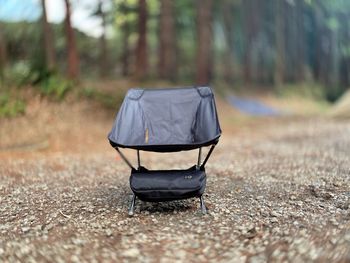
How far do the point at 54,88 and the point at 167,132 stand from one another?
7.47m

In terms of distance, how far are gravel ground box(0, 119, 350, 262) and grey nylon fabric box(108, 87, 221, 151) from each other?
2.67 ft

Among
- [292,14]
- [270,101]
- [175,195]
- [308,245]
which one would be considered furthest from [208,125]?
[292,14]

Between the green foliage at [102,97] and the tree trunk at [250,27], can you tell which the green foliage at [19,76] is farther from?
the tree trunk at [250,27]

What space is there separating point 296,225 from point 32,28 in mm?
14063

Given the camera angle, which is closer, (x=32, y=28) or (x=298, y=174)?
(x=298, y=174)

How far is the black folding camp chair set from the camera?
180 inches

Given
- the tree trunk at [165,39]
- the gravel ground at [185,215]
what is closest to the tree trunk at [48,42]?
the tree trunk at [165,39]

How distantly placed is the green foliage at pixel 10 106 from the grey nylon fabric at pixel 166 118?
5.80 m

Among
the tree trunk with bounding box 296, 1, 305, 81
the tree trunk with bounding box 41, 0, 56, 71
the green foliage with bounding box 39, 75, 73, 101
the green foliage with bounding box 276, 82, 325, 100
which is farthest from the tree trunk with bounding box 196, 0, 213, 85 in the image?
the tree trunk with bounding box 296, 1, 305, 81

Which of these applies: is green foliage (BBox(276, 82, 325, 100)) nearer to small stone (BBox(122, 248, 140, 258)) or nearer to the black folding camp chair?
the black folding camp chair

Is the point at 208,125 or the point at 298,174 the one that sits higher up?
the point at 208,125

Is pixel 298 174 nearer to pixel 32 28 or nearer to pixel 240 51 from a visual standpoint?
pixel 32 28

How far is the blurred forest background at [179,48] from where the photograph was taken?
12.7 metres

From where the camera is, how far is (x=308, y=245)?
11.8 feet
